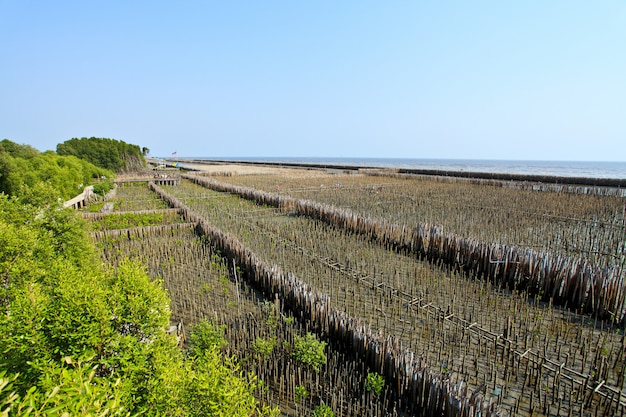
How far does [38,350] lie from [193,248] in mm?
8826

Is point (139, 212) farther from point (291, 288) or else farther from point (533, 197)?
point (533, 197)

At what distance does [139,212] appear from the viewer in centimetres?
1627

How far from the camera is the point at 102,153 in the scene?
39.5 m

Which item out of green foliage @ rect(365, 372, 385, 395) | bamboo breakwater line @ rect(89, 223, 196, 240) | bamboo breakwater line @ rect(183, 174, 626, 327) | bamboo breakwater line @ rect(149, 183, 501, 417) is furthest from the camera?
bamboo breakwater line @ rect(89, 223, 196, 240)

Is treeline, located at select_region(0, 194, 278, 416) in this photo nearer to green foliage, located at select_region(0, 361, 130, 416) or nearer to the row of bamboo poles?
green foliage, located at select_region(0, 361, 130, 416)

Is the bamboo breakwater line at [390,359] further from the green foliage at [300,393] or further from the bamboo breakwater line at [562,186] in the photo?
the bamboo breakwater line at [562,186]

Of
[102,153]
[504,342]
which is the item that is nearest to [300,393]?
[504,342]

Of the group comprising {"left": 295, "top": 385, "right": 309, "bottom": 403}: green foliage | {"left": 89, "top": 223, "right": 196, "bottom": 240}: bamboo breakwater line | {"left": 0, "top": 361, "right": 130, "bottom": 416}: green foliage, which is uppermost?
{"left": 0, "top": 361, "right": 130, "bottom": 416}: green foliage

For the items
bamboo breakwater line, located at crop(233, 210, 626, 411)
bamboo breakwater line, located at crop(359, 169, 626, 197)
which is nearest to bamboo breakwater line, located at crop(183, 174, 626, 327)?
bamboo breakwater line, located at crop(233, 210, 626, 411)

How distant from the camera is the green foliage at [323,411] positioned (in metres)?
4.13

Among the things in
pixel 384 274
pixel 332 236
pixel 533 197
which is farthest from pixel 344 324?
pixel 533 197

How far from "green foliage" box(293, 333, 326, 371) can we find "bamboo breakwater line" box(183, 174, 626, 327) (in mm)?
5303

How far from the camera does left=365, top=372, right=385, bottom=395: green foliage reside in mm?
4645

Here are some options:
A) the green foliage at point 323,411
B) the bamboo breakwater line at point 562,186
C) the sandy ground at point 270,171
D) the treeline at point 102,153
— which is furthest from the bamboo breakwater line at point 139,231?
the treeline at point 102,153
